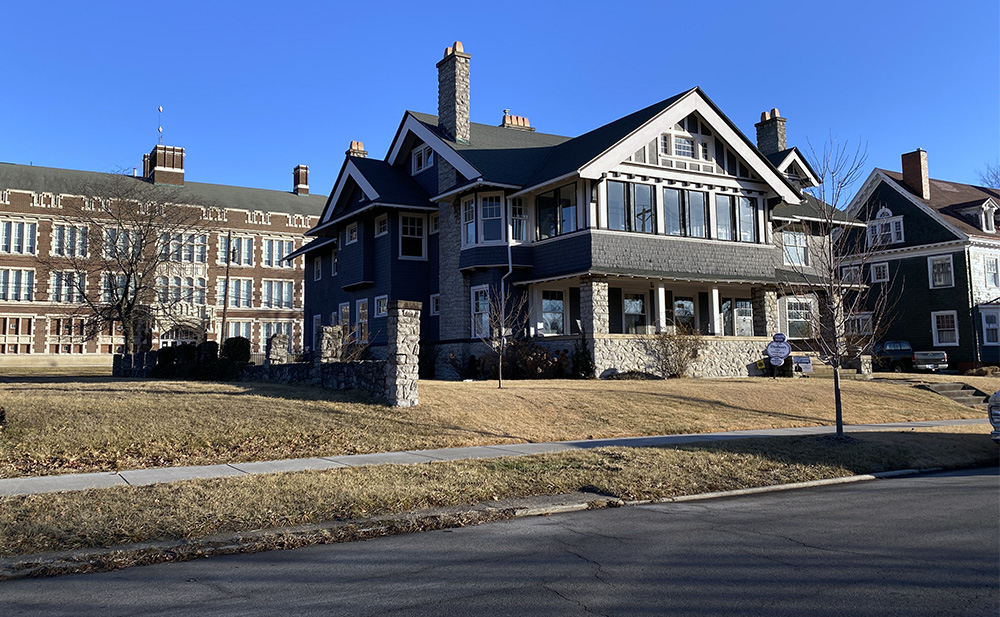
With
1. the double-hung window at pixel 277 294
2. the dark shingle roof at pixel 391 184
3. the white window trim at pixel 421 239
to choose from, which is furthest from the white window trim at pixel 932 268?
the double-hung window at pixel 277 294

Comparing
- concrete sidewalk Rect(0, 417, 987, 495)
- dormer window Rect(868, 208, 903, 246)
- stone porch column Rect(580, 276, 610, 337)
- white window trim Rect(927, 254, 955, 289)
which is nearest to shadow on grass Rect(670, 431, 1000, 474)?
concrete sidewalk Rect(0, 417, 987, 495)

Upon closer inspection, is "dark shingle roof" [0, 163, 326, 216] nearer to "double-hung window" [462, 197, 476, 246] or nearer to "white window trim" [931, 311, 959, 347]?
"double-hung window" [462, 197, 476, 246]

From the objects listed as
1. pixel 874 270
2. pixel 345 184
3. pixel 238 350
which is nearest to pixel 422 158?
pixel 345 184

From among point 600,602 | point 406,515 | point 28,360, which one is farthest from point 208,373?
point 28,360

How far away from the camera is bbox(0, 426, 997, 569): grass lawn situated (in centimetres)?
737

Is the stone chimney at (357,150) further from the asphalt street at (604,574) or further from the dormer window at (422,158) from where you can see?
the asphalt street at (604,574)

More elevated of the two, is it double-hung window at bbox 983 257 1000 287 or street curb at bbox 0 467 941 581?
double-hung window at bbox 983 257 1000 287

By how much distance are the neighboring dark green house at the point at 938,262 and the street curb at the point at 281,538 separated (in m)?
34.8

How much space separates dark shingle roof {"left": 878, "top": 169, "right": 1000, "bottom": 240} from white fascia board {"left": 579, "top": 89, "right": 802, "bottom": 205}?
19.9m

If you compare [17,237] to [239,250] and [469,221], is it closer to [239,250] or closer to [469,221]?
[239,250]

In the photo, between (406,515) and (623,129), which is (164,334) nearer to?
(623,129)

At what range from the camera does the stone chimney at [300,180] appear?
72125mm

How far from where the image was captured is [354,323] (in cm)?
3303

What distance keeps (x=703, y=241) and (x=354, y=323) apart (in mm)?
14883
